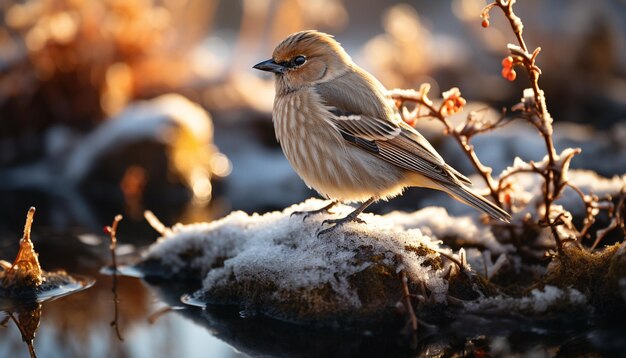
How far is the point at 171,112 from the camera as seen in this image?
7.80 m

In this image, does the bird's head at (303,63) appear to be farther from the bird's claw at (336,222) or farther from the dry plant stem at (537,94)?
the dry plant stem at (537,94)

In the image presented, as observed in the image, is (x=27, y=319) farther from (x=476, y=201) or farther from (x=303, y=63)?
(x=476, y=201)

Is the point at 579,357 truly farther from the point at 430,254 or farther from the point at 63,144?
the point at 63,144

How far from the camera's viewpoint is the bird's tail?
3.98m

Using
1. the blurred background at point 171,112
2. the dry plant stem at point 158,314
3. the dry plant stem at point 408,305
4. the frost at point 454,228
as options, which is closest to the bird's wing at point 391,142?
the frost at point 454,228

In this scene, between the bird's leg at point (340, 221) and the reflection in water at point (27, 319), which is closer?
the reflection in water at point (27, 319)

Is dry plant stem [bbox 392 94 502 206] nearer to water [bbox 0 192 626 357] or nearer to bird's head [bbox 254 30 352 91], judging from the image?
bird's head [bbox 254 30 352 91]

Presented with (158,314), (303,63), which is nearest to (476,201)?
(303,63)

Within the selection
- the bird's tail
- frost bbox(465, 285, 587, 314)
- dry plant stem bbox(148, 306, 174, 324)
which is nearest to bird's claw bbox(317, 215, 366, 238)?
the bird's tail

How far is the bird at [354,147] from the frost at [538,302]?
608 millimetres

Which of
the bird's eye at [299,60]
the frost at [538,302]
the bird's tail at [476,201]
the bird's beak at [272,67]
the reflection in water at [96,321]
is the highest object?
the bird's eye at [299,60]

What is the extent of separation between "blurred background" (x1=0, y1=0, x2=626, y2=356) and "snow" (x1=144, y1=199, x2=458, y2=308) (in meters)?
0.99

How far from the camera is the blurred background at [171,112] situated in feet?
23.2

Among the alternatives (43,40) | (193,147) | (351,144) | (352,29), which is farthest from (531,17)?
(351,144)
